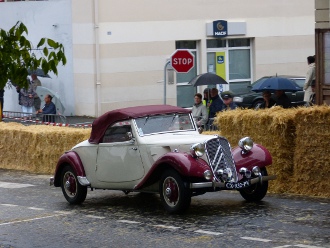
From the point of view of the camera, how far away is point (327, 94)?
18.4 metres

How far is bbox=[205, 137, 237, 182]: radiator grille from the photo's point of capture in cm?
1361

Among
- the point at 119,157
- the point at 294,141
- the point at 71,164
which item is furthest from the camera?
the point at 294,141

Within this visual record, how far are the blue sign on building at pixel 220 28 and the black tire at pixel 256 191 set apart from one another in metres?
22.7

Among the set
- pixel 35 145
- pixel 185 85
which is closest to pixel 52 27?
pixel 185 85

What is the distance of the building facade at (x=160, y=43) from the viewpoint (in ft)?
113

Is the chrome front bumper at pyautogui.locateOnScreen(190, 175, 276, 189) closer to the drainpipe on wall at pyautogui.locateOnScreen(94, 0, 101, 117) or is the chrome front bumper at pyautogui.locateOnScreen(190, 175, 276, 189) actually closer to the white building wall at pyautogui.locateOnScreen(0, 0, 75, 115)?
the drainpipe on wall at pyautogui.locateOnScreen(94, 0, 101, 117)

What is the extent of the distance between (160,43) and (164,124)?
2098 centimetres

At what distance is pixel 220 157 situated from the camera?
13734 mm

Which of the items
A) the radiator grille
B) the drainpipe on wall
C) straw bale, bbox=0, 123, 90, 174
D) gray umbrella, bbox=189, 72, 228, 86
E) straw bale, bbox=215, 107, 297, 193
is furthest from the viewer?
the drainpipe on wall

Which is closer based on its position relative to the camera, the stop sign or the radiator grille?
the radiator grille

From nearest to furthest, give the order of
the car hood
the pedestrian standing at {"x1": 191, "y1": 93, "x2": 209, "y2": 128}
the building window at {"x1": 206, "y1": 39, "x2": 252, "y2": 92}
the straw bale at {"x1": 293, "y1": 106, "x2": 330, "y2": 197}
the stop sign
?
1. the car hood
2. the straw bale at {"x1": 293, "y1": 106, "x2": 330, "y2": 197}
3. the pedestrian standing at {"x1": 191, "y1": 93, "x2": 209, "y2": 128}
4. the stop sign
5. the building window at {"x1": 206, "y1": 39, "x2": 252, "y2": 92}

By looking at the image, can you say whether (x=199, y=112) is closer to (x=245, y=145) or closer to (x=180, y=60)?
(x=180, y=60)

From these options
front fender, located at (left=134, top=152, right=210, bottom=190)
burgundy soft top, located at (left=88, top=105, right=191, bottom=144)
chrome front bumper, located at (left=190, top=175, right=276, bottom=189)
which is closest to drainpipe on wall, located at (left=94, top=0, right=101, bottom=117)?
burgundy soft top, located at (left=88, top=105, right=191, bottom=144)

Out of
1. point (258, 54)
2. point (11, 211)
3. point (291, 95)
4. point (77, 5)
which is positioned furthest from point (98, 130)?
point (258, 54)
